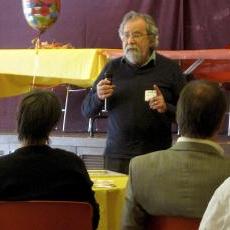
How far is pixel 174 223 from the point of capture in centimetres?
192

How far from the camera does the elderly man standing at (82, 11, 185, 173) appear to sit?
3.16 metres

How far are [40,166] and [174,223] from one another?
49 centimetres

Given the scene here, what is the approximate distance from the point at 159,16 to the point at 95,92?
3.80 meters

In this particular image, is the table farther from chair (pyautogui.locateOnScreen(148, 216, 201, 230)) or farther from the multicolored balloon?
the multicolored balloon

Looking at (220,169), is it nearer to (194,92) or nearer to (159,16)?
(194,92)

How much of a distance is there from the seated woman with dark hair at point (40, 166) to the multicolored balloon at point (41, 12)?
359 cm

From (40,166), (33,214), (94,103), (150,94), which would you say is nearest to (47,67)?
(94,103)

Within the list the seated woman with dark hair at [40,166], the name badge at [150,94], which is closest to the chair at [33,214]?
the seated woman with dark hair at [40,166]

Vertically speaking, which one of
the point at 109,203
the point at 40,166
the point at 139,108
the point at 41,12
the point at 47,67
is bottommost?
the point at 109,203

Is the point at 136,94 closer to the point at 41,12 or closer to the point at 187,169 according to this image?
the point at 187,169

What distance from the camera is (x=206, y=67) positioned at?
18.3ft

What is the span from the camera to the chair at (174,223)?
6.18 ft

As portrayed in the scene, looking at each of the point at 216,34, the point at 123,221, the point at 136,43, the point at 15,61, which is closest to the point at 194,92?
the point at 123,221

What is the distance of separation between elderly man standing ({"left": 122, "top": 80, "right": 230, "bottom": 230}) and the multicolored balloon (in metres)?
3.83
